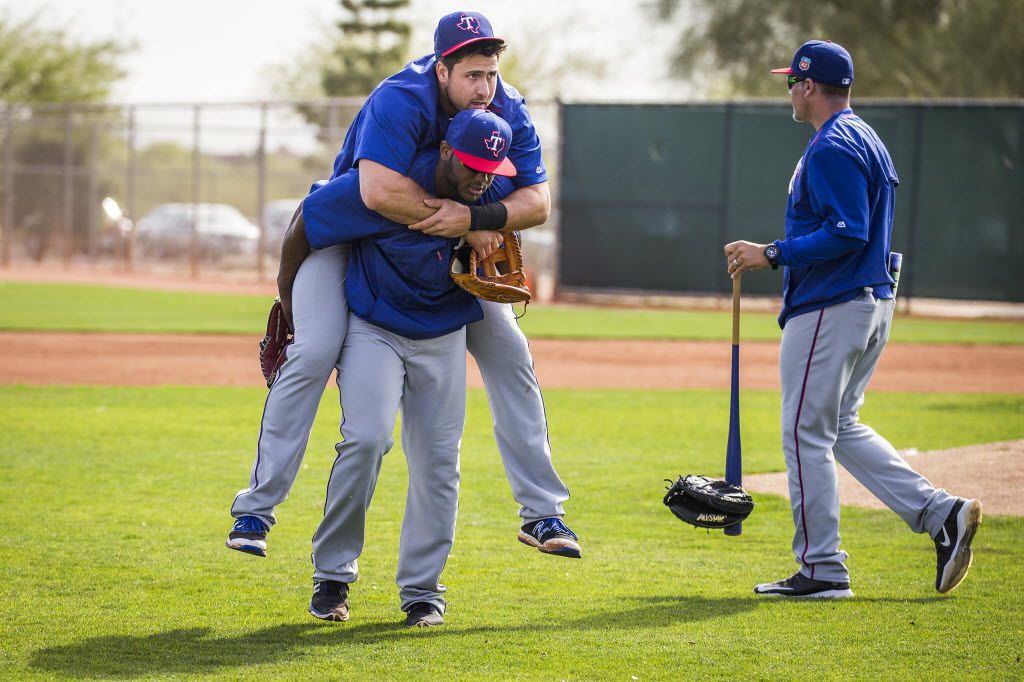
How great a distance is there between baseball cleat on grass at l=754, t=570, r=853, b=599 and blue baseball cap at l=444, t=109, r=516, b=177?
2.01 metres

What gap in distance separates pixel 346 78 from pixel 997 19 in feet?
84.6

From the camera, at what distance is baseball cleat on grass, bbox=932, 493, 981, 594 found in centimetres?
486

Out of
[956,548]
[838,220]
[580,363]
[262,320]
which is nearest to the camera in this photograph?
[838,220]

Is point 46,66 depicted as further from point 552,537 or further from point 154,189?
point 552,537

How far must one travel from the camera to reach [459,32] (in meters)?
4.20

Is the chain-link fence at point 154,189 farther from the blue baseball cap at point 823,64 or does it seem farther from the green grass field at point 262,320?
the blue baseball cap at point 823,64

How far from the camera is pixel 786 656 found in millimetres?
4078

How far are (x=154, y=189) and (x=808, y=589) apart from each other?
26795 millimetres

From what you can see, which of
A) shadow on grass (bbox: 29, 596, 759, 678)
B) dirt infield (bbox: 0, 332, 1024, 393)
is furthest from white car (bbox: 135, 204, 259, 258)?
shadow on grass (bbox: 29, 596, 759, 678)

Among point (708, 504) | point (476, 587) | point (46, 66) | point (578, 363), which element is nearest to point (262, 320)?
point (578, 363)

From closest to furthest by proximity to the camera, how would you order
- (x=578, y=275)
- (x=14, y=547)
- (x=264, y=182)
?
(x=14, y=547), (x=578, y=275), (x=264, y=182)

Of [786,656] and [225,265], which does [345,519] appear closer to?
[786,656]

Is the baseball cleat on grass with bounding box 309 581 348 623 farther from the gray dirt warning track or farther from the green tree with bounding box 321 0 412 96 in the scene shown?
the green tree with bounding box 321 0 412 96

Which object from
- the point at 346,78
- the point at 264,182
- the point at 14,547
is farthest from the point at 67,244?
the point at 14,547
